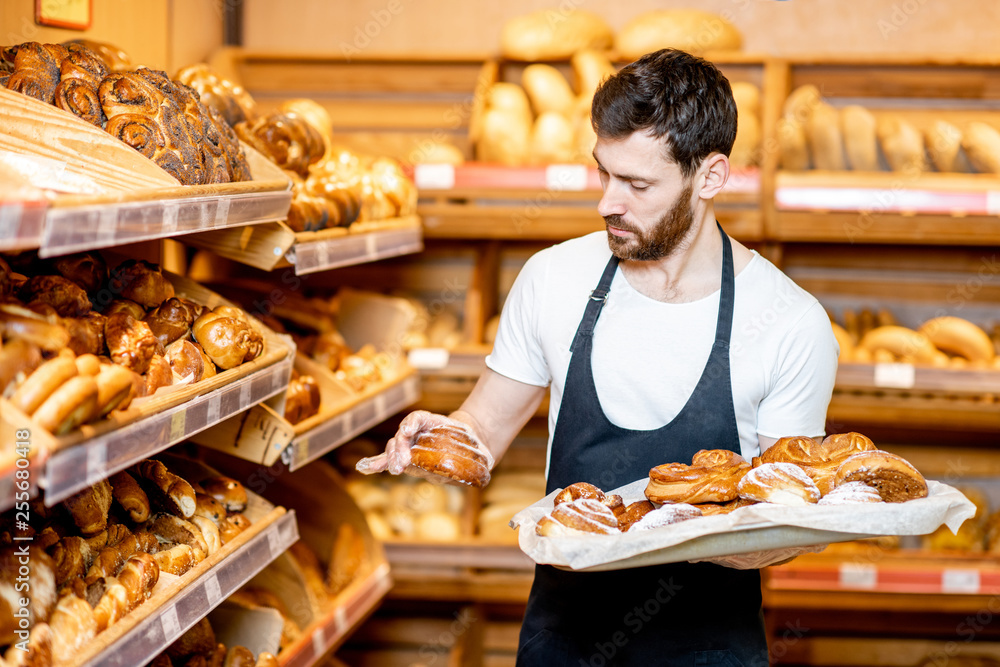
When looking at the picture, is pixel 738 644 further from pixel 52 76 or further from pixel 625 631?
pixel 52 76

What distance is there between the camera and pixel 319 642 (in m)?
2.48

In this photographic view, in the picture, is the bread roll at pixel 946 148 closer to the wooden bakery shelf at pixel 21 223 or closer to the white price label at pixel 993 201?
the white price label at pixel 993 201

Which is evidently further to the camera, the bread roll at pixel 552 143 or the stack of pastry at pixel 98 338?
the bread roll at pixel 552 143

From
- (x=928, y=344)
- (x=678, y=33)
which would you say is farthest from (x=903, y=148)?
(x=678, y=33)

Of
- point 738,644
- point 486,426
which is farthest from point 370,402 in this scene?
point 738,644

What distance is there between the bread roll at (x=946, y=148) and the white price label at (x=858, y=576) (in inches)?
55.5

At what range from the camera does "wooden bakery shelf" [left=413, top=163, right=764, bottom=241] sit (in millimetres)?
3160

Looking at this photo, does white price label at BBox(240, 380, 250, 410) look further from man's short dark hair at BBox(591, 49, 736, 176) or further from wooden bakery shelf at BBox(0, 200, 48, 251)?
man's short dark hair at BBox(591, 49, 736, 176)

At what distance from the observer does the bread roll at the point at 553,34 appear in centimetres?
363

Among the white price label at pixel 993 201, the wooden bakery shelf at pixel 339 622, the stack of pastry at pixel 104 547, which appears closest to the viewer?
the stack of pastry at pixel 104 547

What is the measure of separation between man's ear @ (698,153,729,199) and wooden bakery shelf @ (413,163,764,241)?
1.25 metres

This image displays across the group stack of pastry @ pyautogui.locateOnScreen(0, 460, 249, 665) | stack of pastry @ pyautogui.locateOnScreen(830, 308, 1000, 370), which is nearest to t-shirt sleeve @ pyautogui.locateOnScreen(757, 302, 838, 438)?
stack of pastry @ pyautogui.locateOnScreen(0, 460, 249, 665)

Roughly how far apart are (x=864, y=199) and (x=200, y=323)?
7.23 feet

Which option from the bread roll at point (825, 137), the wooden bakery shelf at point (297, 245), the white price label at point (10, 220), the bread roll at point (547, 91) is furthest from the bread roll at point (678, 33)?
the white price label at point (10, 220)
